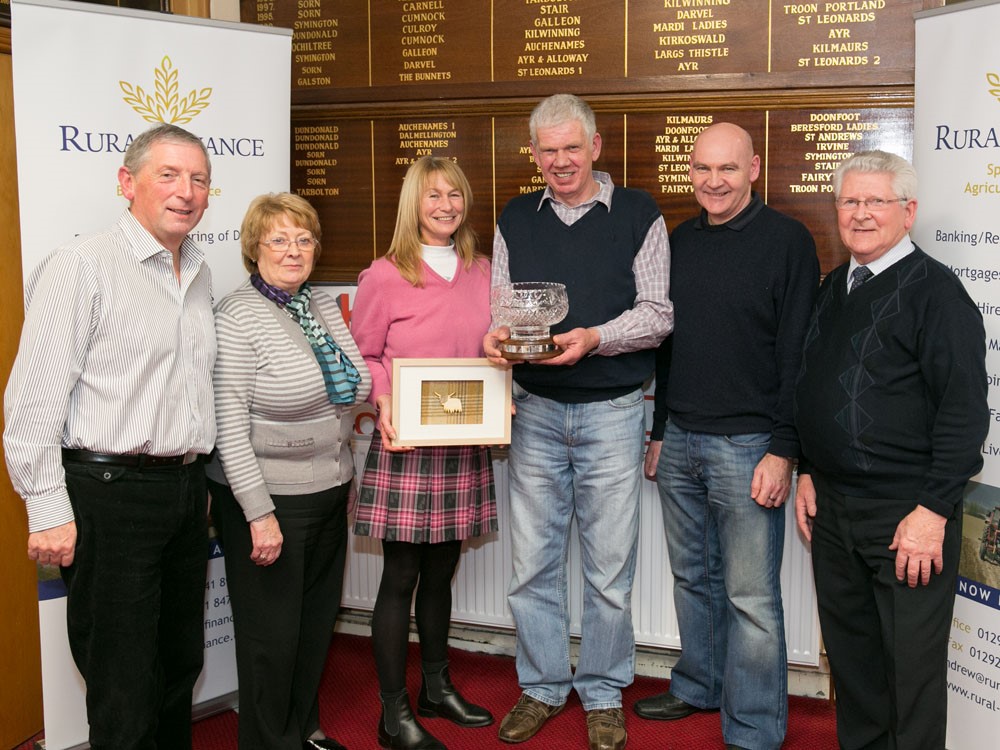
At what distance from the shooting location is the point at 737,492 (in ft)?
8.88

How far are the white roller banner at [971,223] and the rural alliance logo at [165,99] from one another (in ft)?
7.28

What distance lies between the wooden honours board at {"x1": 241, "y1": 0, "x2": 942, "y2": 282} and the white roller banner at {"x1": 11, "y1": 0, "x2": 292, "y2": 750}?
1.42 ft

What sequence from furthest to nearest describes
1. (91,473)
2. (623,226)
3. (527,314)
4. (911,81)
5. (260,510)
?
(911,81) → (623,226) → (527,314) → (260,510) → (91,473)

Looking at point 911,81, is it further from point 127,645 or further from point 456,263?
point 127,645

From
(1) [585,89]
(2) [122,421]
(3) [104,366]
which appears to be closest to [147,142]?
(3) [104,366]

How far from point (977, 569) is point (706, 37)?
1.90 metres

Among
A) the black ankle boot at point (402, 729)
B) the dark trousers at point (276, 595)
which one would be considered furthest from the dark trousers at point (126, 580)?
the black ankle boot at point (402, 729)

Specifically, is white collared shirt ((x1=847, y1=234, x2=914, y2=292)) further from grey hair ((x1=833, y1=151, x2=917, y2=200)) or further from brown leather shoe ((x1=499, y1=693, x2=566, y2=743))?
brown leather shoe ((x1=499, y1=693, x2=566, y2=743))

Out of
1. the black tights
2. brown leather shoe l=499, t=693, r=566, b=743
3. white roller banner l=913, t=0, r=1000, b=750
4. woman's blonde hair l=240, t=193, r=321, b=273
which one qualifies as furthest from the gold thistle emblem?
brown leather shoe l=499, t=693, r=566, b=743

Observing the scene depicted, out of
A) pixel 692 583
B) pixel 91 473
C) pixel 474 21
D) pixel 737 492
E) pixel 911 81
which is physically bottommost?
pixel 692 583

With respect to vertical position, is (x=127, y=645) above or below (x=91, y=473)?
below

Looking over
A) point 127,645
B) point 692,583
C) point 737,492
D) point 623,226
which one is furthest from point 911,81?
point 127,645

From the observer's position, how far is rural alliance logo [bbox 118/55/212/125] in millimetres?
2816

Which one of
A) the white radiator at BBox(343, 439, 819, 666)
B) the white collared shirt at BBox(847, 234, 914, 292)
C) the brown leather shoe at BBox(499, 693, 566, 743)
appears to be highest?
the white collared shirt at BBox(847, 234, 914, 292)
